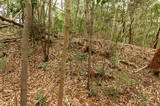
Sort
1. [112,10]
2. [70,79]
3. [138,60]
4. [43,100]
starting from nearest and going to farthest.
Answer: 1. [43,100]
2. [70,79]
3. [138,60]
4. [112,10]

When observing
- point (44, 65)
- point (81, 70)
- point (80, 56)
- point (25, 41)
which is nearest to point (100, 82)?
point (81, 70)

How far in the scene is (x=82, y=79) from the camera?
7.16 meters

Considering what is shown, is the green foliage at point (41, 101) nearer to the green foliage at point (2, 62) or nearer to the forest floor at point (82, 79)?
the forest floor at point (82, 79)

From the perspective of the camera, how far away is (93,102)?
20.8 ft

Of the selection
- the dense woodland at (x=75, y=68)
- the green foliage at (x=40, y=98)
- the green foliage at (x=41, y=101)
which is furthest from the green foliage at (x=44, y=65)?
the green foliage at (x=41, y=101)

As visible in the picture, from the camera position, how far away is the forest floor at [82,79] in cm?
644

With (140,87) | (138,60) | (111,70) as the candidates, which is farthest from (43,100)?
(138,60)

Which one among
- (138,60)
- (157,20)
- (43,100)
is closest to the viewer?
(43,100)

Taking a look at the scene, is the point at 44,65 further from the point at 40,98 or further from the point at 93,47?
the point at 93,47

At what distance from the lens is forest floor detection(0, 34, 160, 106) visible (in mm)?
6441

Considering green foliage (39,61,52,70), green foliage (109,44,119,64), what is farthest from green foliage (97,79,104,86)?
green foliage (39,61,52,70)

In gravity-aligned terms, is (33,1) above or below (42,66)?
above

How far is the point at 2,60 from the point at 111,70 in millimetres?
4389

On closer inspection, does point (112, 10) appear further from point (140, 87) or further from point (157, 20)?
point (157, 20)
